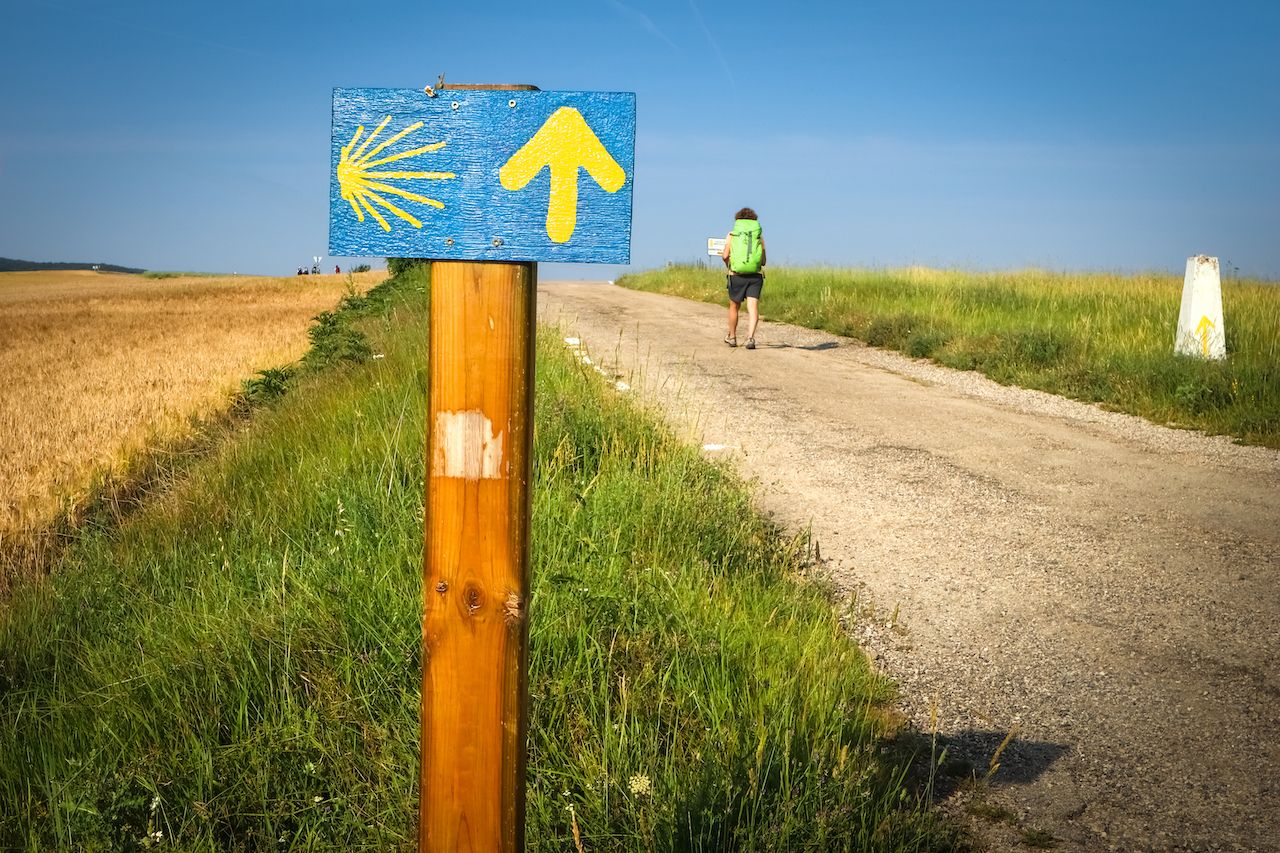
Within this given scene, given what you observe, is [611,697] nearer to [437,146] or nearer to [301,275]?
[437,146]

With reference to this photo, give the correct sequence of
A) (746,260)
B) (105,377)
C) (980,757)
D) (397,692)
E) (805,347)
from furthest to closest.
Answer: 1. (805,347)
2. (746,260)
3. (105,377)
4. (980,757)
5. (397,692)

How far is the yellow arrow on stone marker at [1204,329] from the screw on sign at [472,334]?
10.8 m

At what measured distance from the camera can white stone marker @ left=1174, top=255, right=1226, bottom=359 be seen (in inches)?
425

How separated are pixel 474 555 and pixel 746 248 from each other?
12875mm

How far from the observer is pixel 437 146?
7.00 feet

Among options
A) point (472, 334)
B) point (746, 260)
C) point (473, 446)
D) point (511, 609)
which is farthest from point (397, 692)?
point (746, 260)

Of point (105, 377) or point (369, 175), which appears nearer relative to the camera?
point (369, 175)

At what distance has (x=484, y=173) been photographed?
212 cm

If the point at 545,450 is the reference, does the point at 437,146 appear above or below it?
above

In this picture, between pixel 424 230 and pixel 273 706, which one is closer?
pixel 424 230

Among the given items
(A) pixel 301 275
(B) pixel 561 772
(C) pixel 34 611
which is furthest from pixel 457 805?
(A) pixel 301 275

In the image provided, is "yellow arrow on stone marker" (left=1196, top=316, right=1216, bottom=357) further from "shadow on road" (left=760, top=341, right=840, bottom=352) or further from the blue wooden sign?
the blue wooden sign

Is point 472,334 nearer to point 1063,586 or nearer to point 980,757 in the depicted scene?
point 980,757

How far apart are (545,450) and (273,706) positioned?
2652mm
